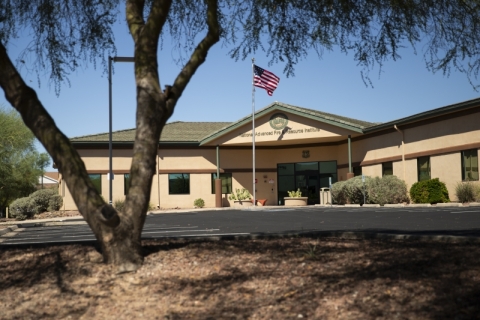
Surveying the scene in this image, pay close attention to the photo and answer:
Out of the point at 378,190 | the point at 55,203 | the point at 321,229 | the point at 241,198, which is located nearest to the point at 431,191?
the point at 378,190

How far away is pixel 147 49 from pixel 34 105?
61.9 inches

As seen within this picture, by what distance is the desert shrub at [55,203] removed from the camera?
38938mm

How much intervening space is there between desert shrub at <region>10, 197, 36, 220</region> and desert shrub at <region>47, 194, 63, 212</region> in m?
2.15

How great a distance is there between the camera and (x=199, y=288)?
251 inches

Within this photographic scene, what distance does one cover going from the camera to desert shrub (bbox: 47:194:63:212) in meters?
38.9

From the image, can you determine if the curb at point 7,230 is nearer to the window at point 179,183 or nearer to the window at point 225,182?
the window at point 179,183

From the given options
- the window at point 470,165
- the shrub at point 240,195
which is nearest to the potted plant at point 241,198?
the shrub at point 240,195

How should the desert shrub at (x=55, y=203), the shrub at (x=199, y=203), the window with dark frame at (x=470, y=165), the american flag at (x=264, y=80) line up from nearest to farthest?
the window with dark frame at (x=470, y=165) → the american flag at (x=264, y=80) → the desert shrub at (x=55, y=203) → the shrub at (x=199, y=203)

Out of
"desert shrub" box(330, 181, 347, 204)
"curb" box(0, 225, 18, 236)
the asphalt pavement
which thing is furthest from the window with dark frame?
"curb" box(0, 225, 18, 236)

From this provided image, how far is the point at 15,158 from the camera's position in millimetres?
50219

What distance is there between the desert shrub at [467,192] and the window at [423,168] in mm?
3778

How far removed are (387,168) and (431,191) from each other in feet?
20.1

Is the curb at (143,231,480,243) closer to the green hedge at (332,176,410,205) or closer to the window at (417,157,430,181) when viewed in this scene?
the green hedge at (332,176,410,205)

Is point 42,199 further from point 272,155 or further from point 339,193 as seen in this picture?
point 339,193
